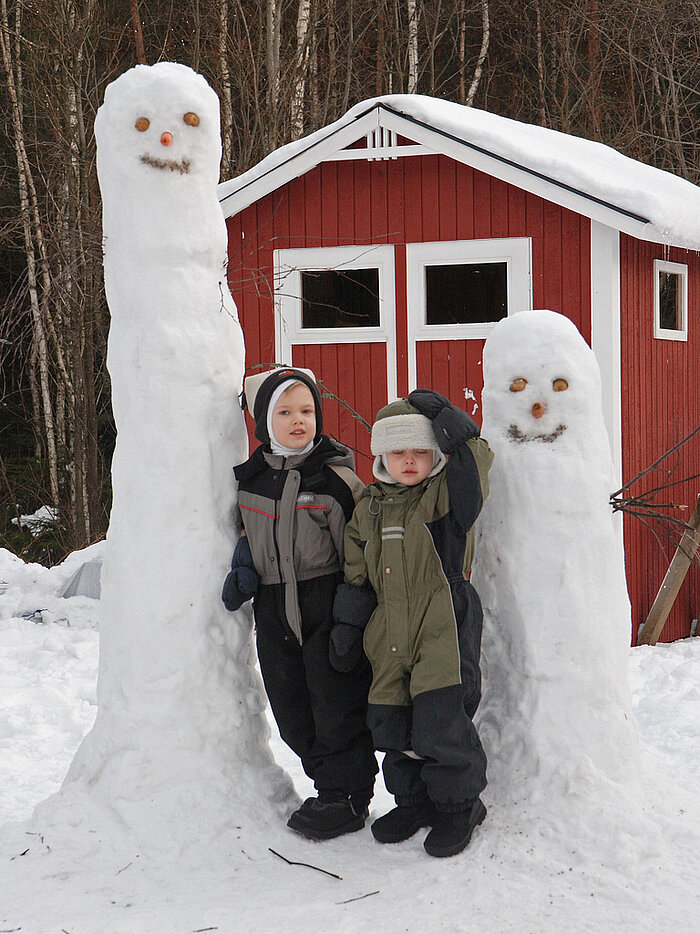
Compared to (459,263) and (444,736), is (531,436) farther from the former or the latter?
(459,263)

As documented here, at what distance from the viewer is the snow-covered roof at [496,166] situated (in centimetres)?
700

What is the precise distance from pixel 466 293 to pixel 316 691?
4676 mm

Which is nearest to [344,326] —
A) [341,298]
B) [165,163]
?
[341,298]

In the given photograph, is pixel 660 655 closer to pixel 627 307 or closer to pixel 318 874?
pixel 627 307

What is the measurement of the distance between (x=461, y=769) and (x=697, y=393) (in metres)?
5.98

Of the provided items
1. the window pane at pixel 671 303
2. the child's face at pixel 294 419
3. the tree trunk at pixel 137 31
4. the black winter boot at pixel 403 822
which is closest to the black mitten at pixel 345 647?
the black winter boot at pixel 403 822

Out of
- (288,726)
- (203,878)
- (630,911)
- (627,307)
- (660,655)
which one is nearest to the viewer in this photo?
(630,911)

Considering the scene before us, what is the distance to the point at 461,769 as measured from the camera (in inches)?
127

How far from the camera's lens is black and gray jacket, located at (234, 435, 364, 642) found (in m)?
3.39

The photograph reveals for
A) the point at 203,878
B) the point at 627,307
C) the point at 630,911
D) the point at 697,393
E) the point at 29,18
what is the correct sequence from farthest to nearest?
the point at 29,18, the point at 697,393, the point at 627,307, the point at 203,878, the point at 630,911

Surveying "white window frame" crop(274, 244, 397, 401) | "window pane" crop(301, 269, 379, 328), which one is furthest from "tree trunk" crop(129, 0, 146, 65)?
"window pane" crop(301, 269, 379, 328)

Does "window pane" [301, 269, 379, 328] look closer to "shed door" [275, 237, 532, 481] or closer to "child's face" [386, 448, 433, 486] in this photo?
"shed door" [275, 237, 532, 481]

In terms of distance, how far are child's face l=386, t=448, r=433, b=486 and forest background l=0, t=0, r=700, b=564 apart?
6.32 m

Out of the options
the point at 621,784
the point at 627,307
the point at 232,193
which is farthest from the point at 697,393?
the point at 621,784
